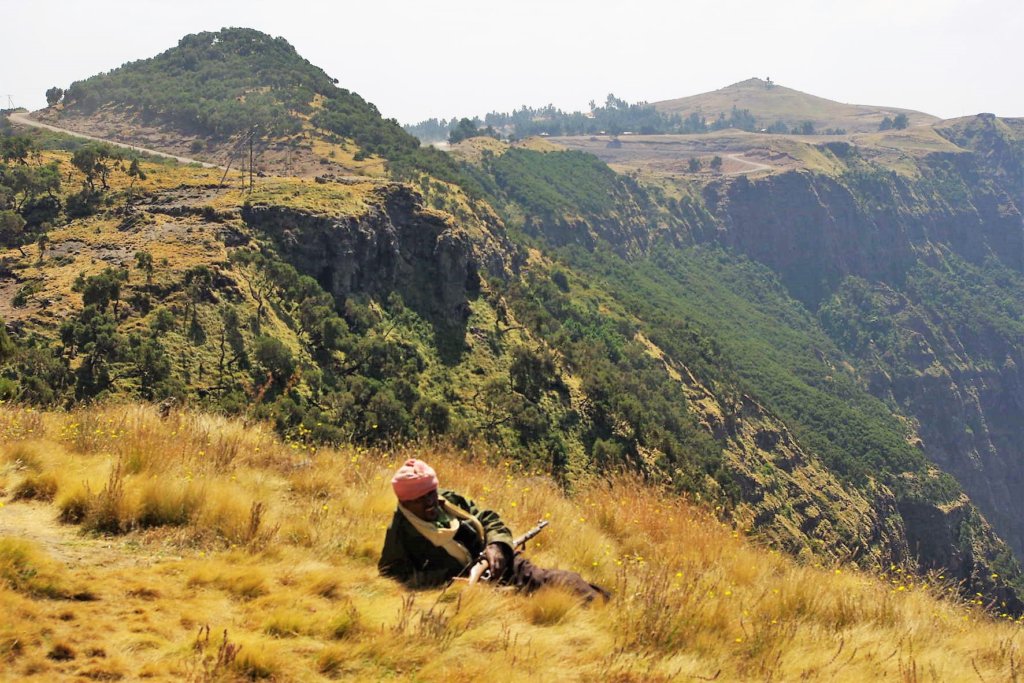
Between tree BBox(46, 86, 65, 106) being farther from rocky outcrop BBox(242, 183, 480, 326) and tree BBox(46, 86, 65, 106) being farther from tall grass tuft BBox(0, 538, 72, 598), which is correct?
tall grass tuft BBox(0, 538, 72, 598)

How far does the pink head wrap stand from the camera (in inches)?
199

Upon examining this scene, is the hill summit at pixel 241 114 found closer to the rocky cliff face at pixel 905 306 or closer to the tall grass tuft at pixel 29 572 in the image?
the tall grass tuft at pixel 29 572

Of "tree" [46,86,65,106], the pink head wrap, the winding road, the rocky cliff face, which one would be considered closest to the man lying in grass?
the pink head wrap

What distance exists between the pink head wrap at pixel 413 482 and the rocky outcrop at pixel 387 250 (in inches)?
1774

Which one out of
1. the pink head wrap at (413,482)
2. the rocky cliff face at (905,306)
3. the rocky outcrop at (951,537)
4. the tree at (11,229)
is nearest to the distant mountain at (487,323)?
the tree at (11,229)

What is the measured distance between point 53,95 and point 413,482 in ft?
411

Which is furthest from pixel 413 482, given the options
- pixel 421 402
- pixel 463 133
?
pixel 463 133

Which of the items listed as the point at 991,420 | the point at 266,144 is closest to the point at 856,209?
the point at 991,420

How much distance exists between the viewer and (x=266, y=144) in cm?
8100

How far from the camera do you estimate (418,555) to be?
5.35 meters

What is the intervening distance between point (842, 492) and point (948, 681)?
8183 cm

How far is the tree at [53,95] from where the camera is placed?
332ft

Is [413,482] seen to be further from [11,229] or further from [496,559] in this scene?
[11,229]

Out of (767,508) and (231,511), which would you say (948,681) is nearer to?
(231,511)
